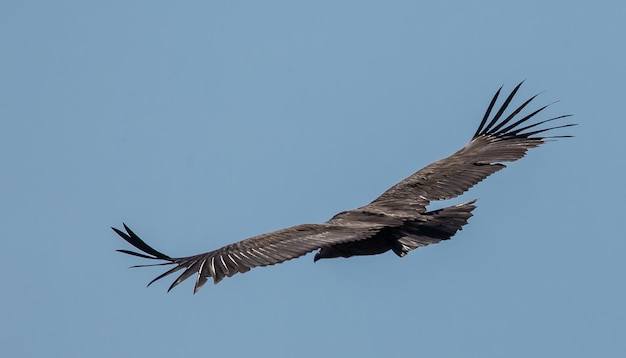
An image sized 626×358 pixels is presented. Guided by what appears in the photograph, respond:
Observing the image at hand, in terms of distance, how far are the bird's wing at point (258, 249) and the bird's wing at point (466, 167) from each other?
157cm

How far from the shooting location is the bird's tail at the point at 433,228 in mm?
19094

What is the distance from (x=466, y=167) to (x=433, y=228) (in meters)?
2.81

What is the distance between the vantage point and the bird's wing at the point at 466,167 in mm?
20906

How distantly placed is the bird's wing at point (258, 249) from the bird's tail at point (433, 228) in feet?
1.76

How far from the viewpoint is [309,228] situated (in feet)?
61.5

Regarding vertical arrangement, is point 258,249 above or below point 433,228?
below

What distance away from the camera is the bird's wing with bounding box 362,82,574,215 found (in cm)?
2091

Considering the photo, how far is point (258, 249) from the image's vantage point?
1820cm

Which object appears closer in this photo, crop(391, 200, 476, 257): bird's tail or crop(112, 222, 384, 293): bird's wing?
crop(112, 222, 384, 293): bird's wing

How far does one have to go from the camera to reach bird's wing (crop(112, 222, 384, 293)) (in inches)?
690

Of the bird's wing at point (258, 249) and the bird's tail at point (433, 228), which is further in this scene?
the bird's tail at point (433, 228)

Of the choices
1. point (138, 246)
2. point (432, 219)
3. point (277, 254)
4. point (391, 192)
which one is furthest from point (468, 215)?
point (138, 246)

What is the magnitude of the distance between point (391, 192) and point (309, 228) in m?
3.19

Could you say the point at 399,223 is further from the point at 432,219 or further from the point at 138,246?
the point at 138,246
